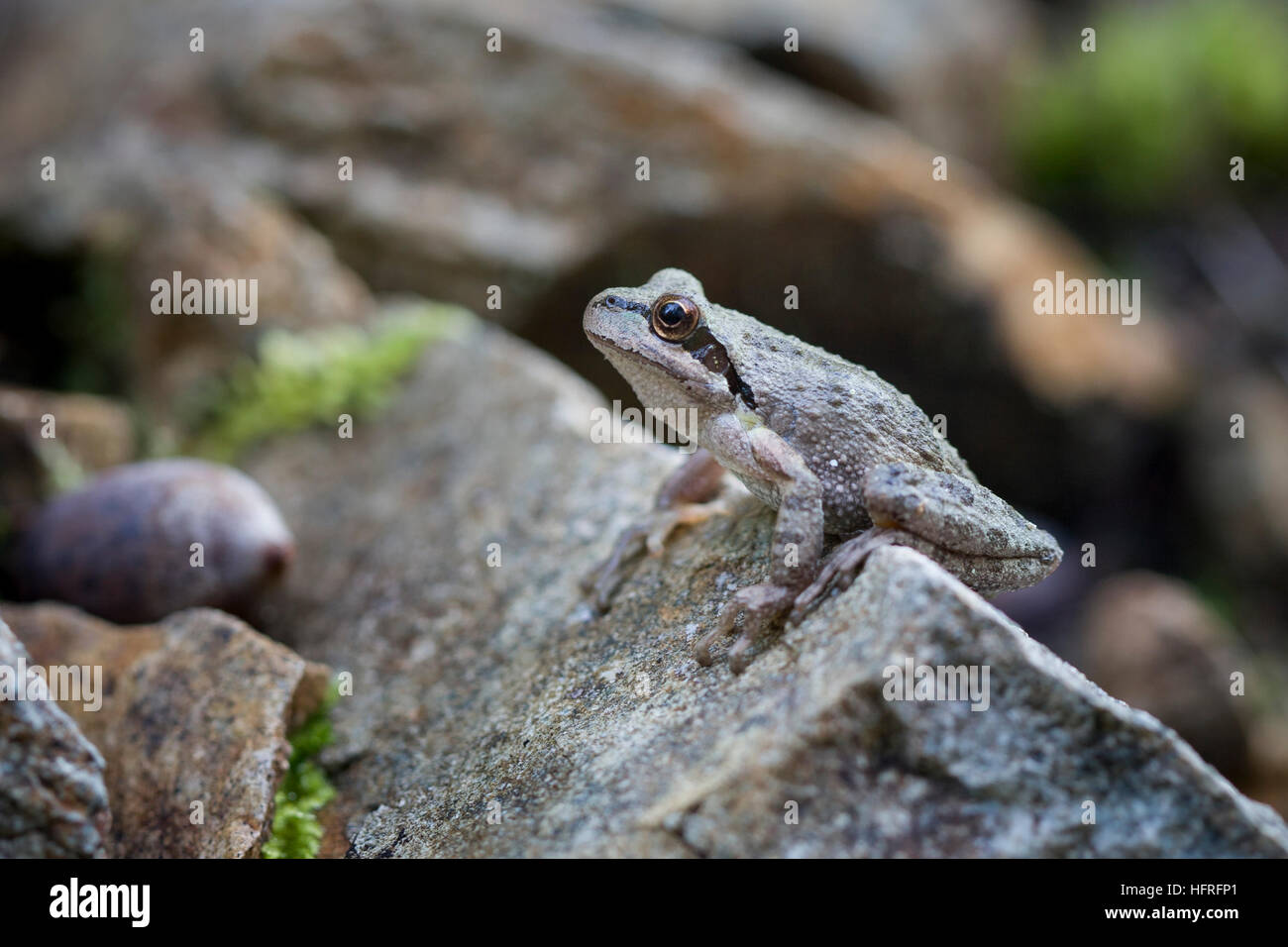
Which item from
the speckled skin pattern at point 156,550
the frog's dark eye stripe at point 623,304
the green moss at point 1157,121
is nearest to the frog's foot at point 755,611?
the frog's dark eye stripe at point 623,304

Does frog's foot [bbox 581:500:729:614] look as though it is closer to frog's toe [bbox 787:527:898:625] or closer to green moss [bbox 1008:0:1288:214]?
frog's toe [bbox 787:527:898:625]

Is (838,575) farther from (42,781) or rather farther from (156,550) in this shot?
(156,550)

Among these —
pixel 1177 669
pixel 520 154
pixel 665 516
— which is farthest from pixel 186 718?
pixel 1177 669

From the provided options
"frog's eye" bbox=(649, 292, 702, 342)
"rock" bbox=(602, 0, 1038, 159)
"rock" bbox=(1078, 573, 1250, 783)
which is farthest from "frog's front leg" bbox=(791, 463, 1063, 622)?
"rock" bbox=(602, 0, 1038, 159)

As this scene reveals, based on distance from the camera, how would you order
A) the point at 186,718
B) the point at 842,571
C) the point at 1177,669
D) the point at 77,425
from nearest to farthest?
the point at 842,571 → the point at 186,718 → the point at 77,425 → the point at 1177,669

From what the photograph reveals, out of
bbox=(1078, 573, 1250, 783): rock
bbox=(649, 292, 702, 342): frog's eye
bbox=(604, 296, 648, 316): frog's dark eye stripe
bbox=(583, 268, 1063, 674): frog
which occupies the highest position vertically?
bbox=(604, 296, 648, 316): frog's dark eye stripe

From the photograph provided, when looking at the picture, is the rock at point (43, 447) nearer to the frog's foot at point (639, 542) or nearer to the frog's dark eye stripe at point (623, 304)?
the frog's foot at point (639, 542)

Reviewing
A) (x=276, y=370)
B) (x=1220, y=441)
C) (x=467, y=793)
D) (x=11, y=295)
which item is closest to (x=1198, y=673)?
(x=1220, y=441)
